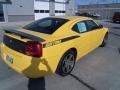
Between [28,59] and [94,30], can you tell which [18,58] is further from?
[94,30]

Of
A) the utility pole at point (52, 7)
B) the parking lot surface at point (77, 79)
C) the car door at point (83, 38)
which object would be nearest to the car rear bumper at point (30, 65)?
the parking lot surface at point (77, 79)

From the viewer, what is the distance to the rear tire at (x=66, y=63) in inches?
175

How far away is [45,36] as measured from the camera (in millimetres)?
4094

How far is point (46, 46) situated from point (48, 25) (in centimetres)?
137

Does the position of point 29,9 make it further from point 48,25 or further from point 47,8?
point 48,25

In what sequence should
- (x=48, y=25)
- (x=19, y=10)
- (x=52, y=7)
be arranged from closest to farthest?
(x=48, y=25), (x=19, y=10), (x=52, y=7)

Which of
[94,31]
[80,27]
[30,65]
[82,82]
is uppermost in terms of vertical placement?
[80,27]

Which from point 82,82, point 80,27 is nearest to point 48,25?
point 80,27

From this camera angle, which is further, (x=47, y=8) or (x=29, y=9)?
(x=47, y=8)

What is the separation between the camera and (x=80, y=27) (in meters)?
5.30

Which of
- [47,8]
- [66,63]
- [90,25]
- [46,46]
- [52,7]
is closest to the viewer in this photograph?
[46,46]

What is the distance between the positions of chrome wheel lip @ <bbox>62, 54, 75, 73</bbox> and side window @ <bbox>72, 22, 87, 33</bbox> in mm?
Answer: 833

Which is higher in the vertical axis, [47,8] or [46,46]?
[47,8]

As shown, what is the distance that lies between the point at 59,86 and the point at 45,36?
4.17ft
